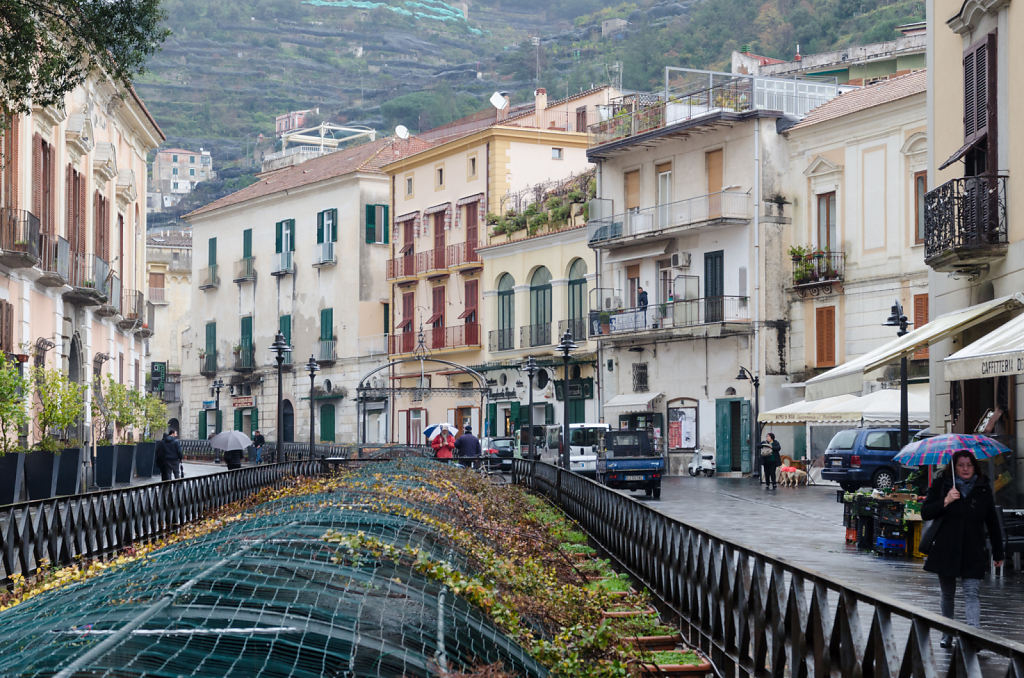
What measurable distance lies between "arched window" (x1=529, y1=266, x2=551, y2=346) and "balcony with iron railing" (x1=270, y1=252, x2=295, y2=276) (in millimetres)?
16378

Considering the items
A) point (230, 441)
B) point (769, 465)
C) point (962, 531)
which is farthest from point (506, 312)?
point (962, 531)

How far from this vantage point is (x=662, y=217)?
48500mm

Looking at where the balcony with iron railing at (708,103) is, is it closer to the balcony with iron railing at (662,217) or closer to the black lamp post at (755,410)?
the balcony with iron railing at (662,217)

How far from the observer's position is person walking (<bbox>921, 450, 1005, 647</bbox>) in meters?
11.7

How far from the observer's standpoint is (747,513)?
28062 mm

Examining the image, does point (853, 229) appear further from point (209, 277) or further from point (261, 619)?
point (209, 277)

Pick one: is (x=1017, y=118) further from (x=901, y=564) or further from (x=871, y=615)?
(x=871, y=615)

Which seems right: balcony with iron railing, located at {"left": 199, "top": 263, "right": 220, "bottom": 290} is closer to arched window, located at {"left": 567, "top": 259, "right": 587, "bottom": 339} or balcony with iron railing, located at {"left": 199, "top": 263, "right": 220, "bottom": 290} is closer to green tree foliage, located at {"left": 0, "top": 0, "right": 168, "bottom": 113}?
arched window, located at {"left": 567, "top": 259, "right": 587, "bottom": 339}

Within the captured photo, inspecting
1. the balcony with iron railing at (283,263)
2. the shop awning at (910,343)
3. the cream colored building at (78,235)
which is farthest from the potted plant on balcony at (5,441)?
the balcony with iron railing at (283,263)

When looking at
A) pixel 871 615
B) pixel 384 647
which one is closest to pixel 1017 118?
pixel 871 615

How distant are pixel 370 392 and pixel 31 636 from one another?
55.6 m

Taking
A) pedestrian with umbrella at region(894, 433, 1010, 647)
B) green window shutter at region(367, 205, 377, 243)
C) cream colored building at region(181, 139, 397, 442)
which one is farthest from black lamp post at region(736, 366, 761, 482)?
pedestrian with umbrella at region(894, 433, 1010, 647)

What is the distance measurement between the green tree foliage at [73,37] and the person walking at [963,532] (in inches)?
454

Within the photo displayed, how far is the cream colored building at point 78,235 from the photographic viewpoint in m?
29.5
